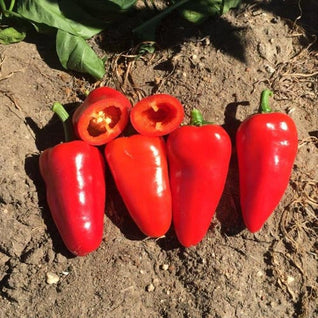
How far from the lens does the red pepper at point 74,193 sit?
2965mm

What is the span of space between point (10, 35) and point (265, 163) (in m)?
1.61

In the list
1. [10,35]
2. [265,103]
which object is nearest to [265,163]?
[265,103]

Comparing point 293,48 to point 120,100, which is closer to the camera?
point 120,100

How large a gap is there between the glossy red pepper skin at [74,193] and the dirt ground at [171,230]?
0.13m

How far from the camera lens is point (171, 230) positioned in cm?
316

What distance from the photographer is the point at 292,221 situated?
3137 millimetres

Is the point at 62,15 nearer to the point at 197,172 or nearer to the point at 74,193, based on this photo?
the point at 74,193

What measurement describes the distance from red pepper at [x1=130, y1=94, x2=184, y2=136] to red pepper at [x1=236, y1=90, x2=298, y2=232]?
0.38 m

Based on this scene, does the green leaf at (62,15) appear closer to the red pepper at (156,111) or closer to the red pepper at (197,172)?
the red pepper at (156,111)

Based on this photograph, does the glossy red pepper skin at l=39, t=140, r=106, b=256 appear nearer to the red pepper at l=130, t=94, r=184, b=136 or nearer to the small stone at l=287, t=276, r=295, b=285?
the red pepper at l=130, t=94, r=184, b=136

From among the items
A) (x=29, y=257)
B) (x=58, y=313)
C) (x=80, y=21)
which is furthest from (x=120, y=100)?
(x=58, y=313)

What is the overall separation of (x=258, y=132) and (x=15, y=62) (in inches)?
57.2

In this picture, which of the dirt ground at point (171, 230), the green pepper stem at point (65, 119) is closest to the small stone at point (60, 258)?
the dirt ground at point (171, 230)

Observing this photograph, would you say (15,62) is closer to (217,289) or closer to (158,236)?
(158,236)
